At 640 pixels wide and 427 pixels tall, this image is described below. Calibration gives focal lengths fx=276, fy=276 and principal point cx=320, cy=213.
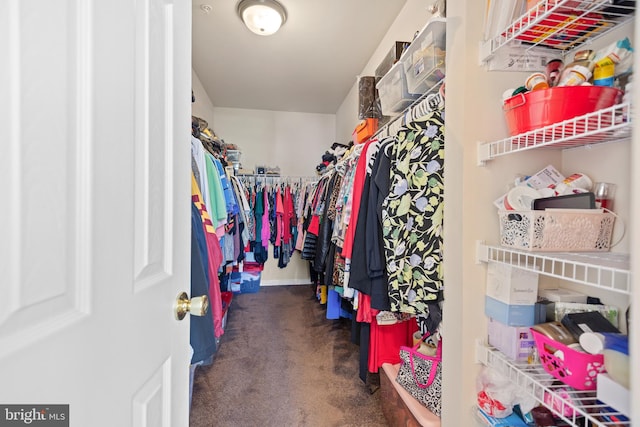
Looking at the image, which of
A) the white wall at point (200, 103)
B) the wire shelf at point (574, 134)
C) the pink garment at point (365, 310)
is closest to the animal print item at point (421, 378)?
the pink garment at point (365, 310)

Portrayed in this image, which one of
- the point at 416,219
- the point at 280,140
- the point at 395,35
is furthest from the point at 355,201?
the point at 280,140

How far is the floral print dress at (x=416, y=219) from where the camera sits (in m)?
1.10

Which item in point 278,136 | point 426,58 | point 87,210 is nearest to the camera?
point 87,210

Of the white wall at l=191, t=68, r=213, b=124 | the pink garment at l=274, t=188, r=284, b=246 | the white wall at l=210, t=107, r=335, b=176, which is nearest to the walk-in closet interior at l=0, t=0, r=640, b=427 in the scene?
the white wall at l=191, t=68, r=213, b=124

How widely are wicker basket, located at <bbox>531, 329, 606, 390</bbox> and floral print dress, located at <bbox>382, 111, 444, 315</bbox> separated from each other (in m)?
0.39

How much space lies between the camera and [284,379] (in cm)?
188

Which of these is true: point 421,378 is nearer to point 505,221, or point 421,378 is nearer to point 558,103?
point 505,221

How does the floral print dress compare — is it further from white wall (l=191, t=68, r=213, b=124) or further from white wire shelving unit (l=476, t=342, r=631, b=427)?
white wall (l=191, t=68, r=213, b=124)

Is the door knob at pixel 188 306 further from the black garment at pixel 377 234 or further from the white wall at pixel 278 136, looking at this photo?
the white wall at pixel 278 136

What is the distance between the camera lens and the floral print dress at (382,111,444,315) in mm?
1096

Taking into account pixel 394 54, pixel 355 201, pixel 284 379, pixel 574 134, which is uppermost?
pixel 394 54

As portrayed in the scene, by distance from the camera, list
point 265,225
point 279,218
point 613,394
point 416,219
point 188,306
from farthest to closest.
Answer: point 279,218, point 265,225, point 416,219, point 188,306, point 613,394

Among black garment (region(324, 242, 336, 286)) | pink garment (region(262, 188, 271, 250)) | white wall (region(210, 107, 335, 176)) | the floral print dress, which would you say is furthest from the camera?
white wall (region(210, 107, 335, 176))

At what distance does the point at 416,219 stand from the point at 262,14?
1.86 meters
